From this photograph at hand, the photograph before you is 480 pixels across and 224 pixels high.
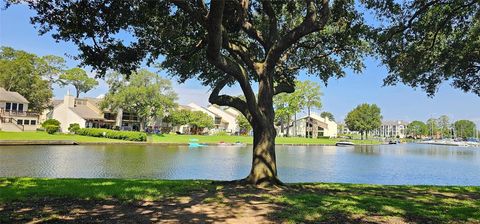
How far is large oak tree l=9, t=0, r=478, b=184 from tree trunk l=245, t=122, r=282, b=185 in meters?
0.03

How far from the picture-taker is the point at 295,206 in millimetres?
6773

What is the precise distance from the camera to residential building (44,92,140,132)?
6303cm

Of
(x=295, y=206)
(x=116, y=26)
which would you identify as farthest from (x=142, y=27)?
(x=295, y=206)

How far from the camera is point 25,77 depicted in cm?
5725

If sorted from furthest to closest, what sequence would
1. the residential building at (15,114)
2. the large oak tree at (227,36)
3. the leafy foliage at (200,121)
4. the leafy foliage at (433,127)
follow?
the leafy foliage at (433,127) < the leafy foliage at (200,121) < the residential building at (15,114) < the large oak tree at (227,36)

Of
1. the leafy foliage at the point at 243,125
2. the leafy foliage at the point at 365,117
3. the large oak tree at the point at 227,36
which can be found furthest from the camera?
the leafy foliage at the point at 365,117

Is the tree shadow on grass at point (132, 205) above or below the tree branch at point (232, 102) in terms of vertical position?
below

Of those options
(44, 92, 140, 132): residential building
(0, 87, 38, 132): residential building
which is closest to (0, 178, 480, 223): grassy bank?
(0, 87, 38, 132): residential building

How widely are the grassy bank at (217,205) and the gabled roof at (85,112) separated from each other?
59656 millimetres

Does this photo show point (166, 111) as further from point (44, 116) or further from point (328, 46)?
point (328, 46)

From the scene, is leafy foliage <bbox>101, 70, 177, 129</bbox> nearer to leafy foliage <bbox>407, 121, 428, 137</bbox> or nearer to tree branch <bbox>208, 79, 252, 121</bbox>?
tree branch <bbox>208, 79, 252, 121</bbox>

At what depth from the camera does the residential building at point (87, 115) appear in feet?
207

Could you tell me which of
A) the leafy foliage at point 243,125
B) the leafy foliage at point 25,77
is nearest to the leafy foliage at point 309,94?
the leafy foliage at point 243,125

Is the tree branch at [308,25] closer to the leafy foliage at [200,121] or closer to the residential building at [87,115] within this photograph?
the residential building at [87,115]
